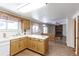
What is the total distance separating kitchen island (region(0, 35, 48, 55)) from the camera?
2.88 meters

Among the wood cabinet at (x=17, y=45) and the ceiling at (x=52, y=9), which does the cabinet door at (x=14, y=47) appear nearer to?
the wood cabinet at (x=17, y=45)

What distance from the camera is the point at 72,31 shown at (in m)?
4.15

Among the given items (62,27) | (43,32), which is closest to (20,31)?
(43,32)

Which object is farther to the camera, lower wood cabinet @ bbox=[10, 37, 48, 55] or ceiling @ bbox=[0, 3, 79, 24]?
lower wood cabinet @ bbox=[10, 37, 48, 55]

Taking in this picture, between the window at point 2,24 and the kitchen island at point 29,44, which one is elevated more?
the window at point 2,24

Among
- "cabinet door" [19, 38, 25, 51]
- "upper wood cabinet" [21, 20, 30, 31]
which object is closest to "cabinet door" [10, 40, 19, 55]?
"cabinet door" [19, 38, 25, 51]

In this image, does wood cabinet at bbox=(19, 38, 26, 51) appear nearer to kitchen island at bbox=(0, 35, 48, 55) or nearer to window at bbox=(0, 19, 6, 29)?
kitchen island at bbox=(0, 35, 48, 55)

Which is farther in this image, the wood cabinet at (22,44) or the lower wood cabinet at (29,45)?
the wood cabinet at (22,44)

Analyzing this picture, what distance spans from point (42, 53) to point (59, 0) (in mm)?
2489

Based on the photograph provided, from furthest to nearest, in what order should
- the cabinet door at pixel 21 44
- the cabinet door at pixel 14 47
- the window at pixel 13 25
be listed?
1. the window at pixel 13 25
2. the cabinet door at pixel 21 44
3. the cabinet door at pixel 14 47

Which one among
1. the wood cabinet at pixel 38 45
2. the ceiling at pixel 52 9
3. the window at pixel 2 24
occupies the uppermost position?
the ceiling at pixel 52 9

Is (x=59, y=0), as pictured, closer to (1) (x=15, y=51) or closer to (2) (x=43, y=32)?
(1) (x=15, y=51)

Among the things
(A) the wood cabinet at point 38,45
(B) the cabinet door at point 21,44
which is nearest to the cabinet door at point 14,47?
(B) the cabinet door at point 21,44

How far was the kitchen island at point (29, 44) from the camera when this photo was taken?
2.88 m
